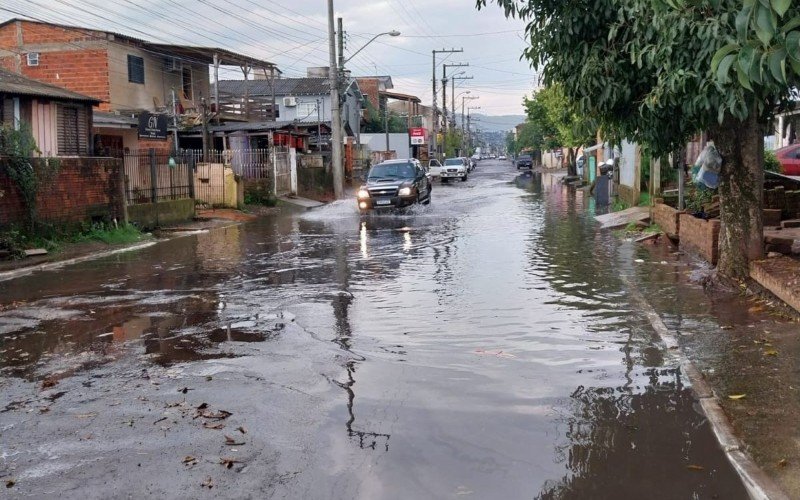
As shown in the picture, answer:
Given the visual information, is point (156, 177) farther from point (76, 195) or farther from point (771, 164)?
point (771, 164)

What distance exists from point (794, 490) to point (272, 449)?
10.4 ft

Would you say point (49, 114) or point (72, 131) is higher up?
point (49, 114)

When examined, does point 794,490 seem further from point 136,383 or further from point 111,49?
point 111,49

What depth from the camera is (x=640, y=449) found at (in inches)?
202

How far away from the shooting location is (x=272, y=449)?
205 inches

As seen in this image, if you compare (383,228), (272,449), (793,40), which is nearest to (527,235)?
(383,228)

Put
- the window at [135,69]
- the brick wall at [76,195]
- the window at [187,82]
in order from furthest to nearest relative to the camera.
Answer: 1. the window at [187,82]
2. the window at [135,69]
3. the brick wall at [76,195]

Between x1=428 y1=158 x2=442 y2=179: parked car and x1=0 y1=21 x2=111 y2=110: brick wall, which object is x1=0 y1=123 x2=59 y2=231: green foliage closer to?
x1=0 y1=21 x2=111 y2=110: brick wall

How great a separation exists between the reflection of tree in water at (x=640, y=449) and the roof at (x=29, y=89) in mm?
16940

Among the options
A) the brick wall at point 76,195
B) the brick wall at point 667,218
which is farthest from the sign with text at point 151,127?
the brick wall at point 667,218

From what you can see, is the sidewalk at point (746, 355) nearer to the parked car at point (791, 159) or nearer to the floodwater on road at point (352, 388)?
the floodwater on road at point (352, 388)

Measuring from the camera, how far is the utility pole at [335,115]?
121 ft

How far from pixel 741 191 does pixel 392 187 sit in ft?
56.3

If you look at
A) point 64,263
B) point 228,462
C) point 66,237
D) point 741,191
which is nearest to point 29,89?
point 66,237
